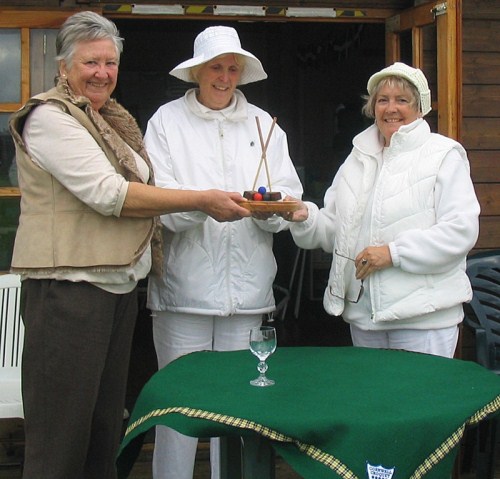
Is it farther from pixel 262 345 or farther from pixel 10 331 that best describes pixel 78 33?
pixel 10 331

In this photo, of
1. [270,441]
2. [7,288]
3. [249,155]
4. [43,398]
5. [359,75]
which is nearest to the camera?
[270,441]

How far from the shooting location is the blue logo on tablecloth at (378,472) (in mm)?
2094

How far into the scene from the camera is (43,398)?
107 inches

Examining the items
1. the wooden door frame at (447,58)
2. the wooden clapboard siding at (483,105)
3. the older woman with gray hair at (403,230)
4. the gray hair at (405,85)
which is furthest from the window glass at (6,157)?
the wooden clapboard siding at (483,105)

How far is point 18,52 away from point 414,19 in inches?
71.2

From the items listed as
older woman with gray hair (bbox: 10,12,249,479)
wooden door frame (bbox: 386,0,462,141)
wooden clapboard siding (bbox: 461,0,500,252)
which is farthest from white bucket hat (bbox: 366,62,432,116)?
wooden clapboard siding (bbox: 461,0,500,252)

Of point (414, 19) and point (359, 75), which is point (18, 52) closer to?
point (414, 19)

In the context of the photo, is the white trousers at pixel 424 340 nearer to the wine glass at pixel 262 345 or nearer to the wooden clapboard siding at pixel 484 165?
the wine glass at pixel 262 345

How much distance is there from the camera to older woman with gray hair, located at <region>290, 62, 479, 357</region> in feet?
10.0

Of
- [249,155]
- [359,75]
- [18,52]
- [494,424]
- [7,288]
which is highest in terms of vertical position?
[359,75]

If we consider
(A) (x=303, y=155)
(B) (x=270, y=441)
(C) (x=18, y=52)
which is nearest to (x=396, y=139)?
(B) (x=270, y=441)

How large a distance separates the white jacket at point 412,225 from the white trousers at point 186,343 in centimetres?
A: 37

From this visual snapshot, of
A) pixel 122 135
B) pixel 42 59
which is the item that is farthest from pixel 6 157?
pixel 122 135

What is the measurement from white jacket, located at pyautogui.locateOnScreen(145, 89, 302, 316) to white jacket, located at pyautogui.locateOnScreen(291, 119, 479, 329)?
0.29 meters
